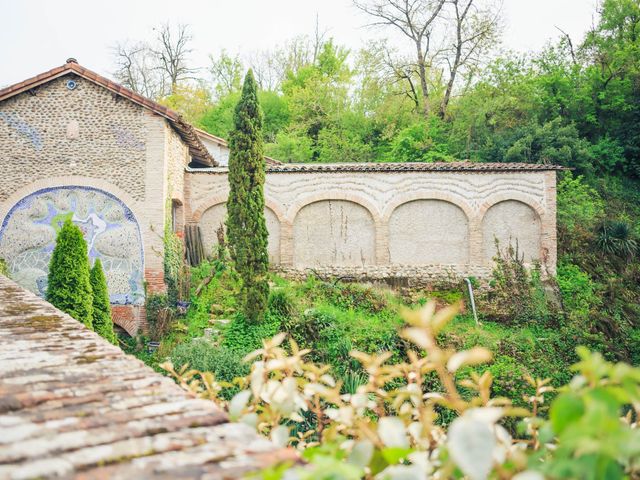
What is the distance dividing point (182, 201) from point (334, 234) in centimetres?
465

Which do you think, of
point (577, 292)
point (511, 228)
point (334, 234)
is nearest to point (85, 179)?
point (334, 234)

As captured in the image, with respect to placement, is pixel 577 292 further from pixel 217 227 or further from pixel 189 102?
pixel 189 102

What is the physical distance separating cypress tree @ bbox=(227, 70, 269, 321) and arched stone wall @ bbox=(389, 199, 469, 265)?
4866 millimetres

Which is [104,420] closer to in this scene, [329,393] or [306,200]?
[329,393]

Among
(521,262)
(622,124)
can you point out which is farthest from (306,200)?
(622,124)

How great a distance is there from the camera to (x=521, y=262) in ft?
49.3

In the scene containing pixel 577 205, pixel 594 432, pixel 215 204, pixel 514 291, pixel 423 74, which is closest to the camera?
pixel 594 432

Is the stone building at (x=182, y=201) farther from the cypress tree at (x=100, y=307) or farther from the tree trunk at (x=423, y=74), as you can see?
the tree trunk at (x=423, y=74)

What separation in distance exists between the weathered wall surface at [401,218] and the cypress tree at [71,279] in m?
5.30

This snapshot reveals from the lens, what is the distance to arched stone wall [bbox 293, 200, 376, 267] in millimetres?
15383

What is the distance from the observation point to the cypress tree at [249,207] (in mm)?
11883

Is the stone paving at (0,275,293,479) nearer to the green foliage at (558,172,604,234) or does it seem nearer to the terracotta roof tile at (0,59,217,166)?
the terracotta roof tile at (0,59,217,166)

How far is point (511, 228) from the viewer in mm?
15469

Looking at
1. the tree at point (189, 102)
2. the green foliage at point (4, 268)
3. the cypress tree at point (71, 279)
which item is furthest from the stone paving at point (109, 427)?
the tree at point (189, 102)
